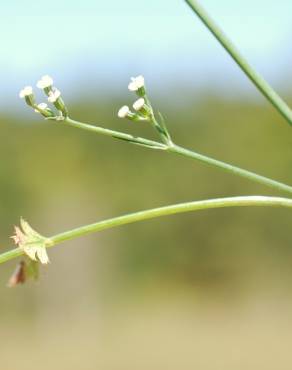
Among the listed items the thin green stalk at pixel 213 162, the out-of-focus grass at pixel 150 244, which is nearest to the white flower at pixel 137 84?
the thin green stalk at pixel 213 162

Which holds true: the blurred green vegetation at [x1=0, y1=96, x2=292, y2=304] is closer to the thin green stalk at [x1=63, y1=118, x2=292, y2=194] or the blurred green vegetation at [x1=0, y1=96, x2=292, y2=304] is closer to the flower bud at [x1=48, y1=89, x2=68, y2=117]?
the flower bud at [x1=48, y1=89, x2=68, y2=117]

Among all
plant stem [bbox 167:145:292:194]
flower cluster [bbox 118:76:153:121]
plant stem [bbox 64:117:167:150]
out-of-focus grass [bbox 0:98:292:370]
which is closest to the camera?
plant stem [bbox 167:145:292:194]

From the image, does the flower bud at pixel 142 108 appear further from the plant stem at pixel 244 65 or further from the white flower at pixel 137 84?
the plant stem at pixel 244 65

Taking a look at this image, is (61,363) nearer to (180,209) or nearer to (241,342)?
(241,342)

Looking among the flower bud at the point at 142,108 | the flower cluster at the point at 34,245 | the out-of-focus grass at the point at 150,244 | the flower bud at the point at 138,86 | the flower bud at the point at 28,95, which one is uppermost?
the out-of-focus grass at the point at 150,244

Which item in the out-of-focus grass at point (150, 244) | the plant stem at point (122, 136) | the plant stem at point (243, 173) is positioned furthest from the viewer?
the out-of-focus grass at point (150, 244)

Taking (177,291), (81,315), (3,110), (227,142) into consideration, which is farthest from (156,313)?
(3,110)

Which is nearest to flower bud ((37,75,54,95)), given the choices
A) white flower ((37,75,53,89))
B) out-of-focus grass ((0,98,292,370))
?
white flower ((37,75,53,89))
